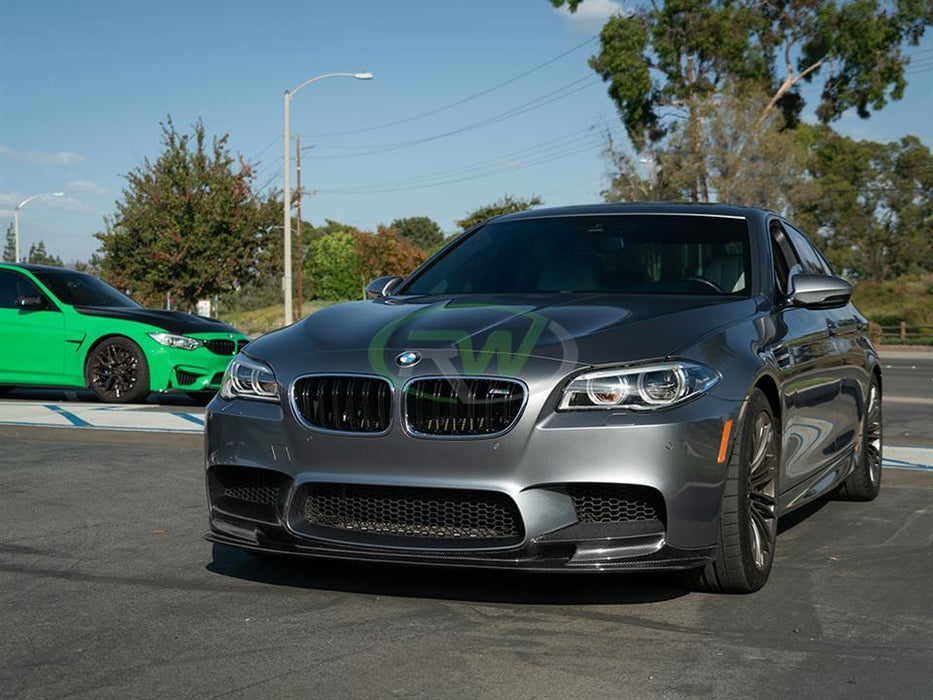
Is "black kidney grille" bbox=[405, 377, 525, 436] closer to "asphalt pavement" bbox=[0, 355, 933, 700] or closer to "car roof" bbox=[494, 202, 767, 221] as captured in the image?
"asphalt pavement" bbox=[0, 355, 933, 700]

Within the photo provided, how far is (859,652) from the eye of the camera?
428 cm

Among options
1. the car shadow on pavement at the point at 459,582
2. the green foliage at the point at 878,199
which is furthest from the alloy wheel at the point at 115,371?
the green foliage at the point at 878,199

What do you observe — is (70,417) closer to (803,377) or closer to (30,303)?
(30,303)

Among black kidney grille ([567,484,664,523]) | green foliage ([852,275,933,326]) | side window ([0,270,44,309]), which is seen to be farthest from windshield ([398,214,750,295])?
green foliage ([852,275,933,326])

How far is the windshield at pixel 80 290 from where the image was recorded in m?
14.2

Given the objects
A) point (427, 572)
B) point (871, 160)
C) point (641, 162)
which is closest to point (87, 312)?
point (427, 572)

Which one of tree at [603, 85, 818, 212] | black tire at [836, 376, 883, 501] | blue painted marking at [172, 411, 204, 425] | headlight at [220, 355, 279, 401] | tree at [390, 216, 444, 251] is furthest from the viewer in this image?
tree at [390, 216, 444, 251]

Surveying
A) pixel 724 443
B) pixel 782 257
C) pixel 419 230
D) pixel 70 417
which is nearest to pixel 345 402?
pixel 724 443

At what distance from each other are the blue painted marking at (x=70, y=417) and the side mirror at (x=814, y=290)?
21.3ft

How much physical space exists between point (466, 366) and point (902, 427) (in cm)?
894

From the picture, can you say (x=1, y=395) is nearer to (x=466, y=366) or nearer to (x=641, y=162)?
(x=466, y=366)

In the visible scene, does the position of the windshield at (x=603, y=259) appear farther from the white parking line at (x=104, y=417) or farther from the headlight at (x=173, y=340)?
the headlight at (x=173, y=340)

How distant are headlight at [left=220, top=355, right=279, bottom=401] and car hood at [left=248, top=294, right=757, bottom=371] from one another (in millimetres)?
60

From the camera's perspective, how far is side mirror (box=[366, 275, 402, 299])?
20.9ft
